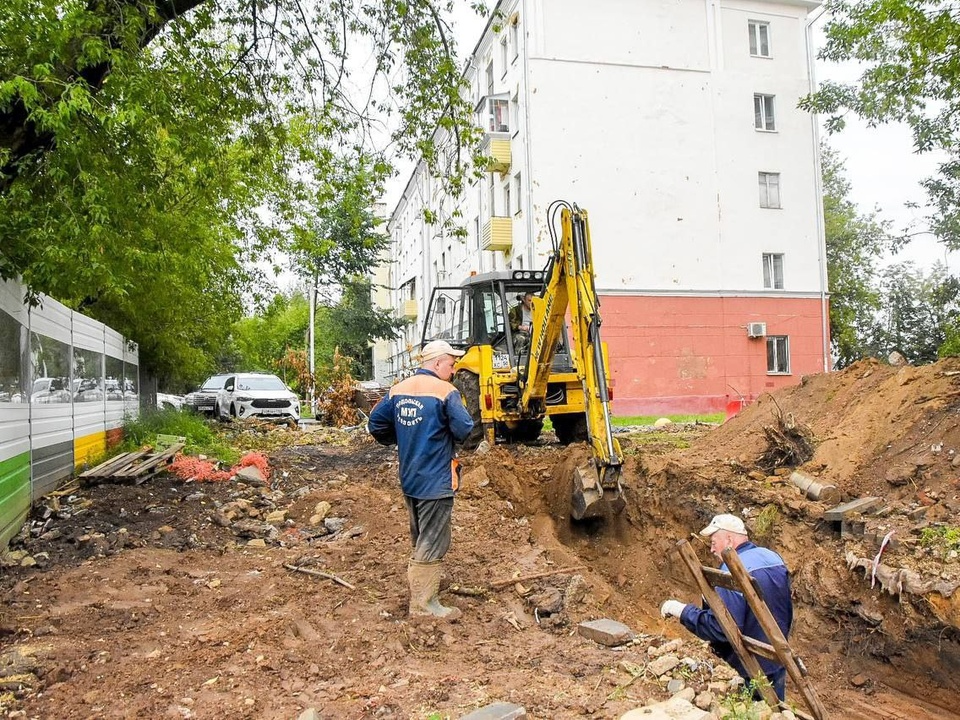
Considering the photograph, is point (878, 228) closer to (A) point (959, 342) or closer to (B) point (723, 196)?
(B) point (723, 196)

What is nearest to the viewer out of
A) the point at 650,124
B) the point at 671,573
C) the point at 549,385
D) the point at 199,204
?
the point at 671,573

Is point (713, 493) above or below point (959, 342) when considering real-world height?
below

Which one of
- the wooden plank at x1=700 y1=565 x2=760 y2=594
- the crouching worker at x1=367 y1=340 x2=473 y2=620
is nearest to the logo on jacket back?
the crouching worker at x1=367 y1=340 x2=473 y2=620

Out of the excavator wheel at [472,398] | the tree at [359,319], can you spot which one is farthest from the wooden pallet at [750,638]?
the tree at [359,319]

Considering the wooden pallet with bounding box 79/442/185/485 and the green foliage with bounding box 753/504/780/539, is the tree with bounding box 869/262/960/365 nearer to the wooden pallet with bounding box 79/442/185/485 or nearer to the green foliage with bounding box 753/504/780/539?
the green foliage with bounding box 753/504/780/539

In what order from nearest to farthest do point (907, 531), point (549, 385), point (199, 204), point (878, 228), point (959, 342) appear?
point (907, 531), point (549, 385), point (199, 204), point (959, 342), point (878, 228)

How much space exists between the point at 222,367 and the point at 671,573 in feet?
161

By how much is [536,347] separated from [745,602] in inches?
244

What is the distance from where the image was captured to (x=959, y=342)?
47.3 feet

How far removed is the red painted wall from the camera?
22.0 meters

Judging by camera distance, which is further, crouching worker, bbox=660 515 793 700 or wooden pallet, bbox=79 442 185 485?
wooden pallet, bbox=79 442 185 485

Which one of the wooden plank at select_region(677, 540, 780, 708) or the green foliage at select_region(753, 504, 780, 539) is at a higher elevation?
the wooden plank at select_region(677, 540, 780, 708)

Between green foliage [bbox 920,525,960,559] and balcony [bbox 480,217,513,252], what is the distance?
18133 mm

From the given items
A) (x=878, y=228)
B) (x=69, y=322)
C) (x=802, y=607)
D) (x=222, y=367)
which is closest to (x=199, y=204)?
(x=69, y=322)
